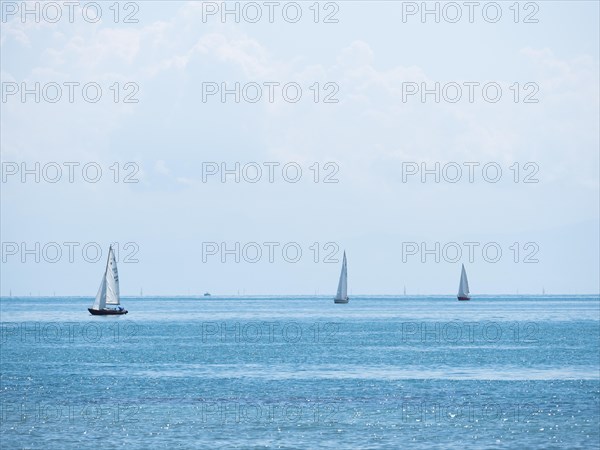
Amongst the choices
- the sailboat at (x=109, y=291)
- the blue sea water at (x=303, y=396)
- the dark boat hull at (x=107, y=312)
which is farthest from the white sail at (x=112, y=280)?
the blue sea water at (x=303, y=396)

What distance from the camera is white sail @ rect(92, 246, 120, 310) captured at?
167125 millimetres

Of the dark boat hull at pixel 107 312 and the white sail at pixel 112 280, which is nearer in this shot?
the white sail at pixel 112 280

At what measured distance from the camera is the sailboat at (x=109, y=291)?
167375 millimetres

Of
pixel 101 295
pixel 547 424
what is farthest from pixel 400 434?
pixel 101 295

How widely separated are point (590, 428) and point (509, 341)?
8165 cm

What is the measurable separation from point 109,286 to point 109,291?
7.39 ft

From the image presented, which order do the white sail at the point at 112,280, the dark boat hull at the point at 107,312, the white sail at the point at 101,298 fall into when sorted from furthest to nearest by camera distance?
the white sail at the point at 101,298
the dark boat hull at the point at 107,312
the white sail at the point at 112,280

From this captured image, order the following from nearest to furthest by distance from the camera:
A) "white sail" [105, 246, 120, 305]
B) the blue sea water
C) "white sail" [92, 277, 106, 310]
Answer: the blue sea water
"white sail" [105, 246, 120, 305]
"white sail" [92, 277, 106, 310]

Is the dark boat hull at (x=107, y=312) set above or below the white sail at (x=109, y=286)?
below

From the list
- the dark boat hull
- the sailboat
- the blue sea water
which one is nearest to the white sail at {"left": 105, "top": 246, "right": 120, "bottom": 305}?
the sailboat

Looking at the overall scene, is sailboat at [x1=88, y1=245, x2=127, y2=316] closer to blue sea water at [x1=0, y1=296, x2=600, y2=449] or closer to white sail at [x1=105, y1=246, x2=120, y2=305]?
white sail at [x1=105, y1=246, x2=120, y2=305]

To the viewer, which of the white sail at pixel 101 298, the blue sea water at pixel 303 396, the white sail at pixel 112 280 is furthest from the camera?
the white sail at pixel 101 298

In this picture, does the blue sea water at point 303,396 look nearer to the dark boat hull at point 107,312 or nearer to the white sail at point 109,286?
the white sail at point 109,286

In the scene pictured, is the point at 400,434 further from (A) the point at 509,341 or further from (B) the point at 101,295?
(B) the point at 101,295
